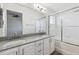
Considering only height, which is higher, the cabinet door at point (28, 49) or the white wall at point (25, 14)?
the white wall at point (25, 14)

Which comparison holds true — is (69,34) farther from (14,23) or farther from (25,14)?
(14,23)

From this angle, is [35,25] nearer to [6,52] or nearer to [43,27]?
[43,27]

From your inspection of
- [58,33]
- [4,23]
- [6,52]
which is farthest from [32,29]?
[6,52]

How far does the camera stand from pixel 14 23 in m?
1.86

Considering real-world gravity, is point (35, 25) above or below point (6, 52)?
above

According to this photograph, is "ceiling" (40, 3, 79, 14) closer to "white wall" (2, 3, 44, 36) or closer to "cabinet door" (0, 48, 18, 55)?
"white wall" (2, 3, 44, 36)

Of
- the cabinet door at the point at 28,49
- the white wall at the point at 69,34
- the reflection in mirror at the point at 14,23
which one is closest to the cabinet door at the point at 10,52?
the cabinet door at the point at 28,49

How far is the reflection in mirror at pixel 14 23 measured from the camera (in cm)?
173

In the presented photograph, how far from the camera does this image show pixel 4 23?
1645mm

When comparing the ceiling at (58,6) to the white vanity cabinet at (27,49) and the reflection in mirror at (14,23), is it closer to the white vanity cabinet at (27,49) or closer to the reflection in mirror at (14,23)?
the reflection in mirror at (14,23)

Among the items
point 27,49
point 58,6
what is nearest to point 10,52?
point 27,49


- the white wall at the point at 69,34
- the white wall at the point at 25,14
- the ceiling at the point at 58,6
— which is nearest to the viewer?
the white wall at the point at 25,14

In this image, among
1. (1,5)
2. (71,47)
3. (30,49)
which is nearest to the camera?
(30,49)

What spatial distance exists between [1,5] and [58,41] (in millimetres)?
2218
